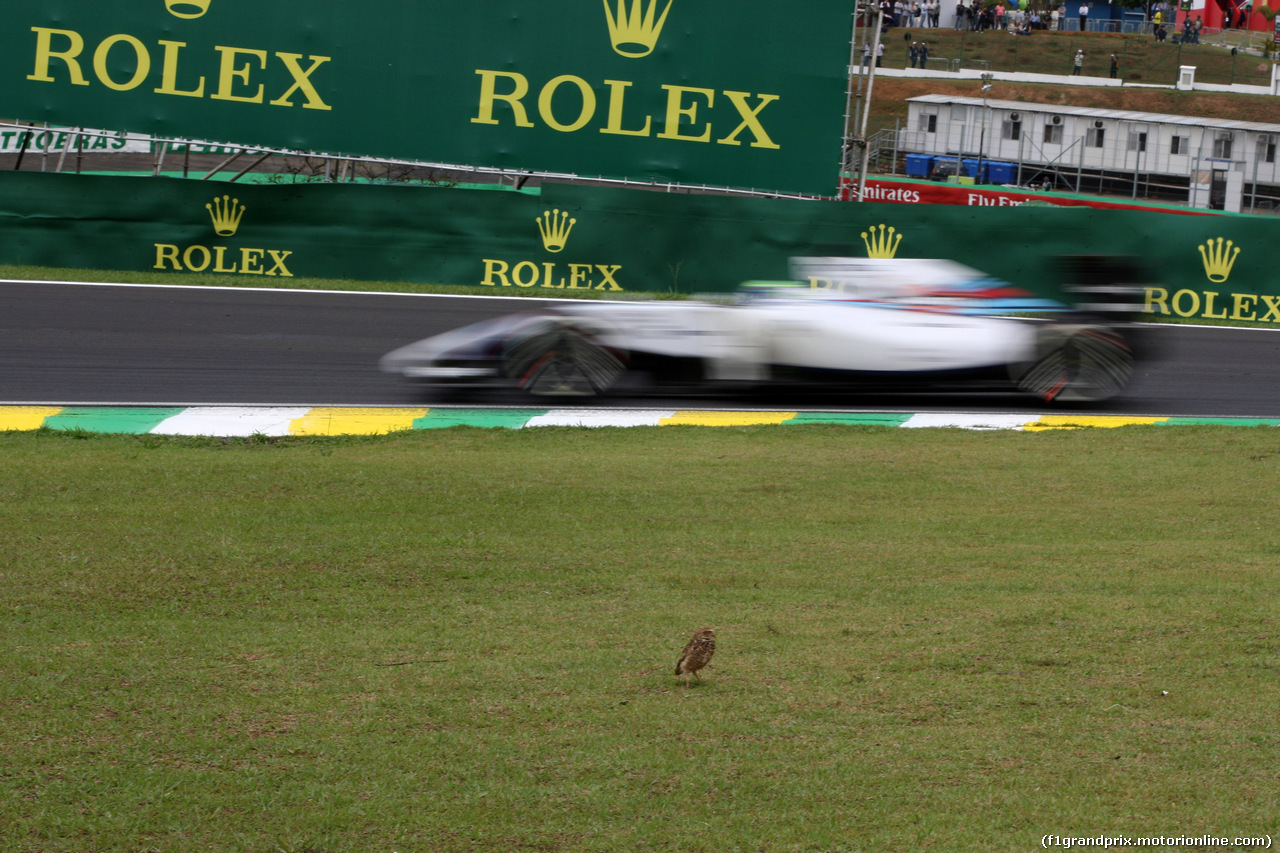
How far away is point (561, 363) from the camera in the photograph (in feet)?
34.0

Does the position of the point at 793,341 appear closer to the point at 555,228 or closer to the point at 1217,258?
the point at 555,228

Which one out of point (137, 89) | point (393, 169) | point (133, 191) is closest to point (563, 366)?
point (133, 191)

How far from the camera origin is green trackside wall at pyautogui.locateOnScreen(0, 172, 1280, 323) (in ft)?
52.7

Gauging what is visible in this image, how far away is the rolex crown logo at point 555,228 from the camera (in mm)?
16906

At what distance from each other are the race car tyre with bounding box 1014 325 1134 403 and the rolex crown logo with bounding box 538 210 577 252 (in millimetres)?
7708

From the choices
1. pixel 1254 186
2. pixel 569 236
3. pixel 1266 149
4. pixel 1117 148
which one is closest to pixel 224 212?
pixel 569 236

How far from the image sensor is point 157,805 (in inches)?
131

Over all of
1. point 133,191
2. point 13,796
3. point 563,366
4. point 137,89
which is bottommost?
point 13,796

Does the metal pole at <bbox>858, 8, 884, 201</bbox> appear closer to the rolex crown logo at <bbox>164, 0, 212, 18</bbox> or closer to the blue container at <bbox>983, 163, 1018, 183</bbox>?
the rolex crown logo at <bbox>164, 0, 212, 18</bbox>

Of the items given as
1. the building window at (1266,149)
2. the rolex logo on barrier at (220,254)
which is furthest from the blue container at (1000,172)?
the rolex logo on barrier at (220,254)

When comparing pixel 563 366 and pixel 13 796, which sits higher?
pixel 563 366

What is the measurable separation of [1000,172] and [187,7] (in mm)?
26432

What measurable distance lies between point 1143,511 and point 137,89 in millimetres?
15721

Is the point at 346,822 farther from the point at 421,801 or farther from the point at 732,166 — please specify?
the point at 732,166
